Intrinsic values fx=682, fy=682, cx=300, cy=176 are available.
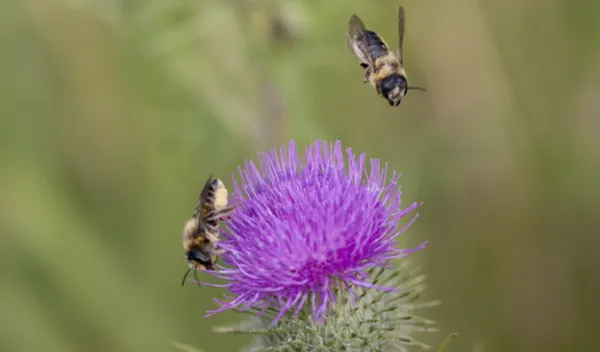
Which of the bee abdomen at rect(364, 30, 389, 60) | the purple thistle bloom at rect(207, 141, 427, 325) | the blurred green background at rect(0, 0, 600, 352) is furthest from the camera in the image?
the blurred green background at rect(0, 0, 600, 352)

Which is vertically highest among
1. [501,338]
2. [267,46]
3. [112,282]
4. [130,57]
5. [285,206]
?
[130,57]

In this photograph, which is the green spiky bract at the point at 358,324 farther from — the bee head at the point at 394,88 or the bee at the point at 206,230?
the bee head at the point at 394,88

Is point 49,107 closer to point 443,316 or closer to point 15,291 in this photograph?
point 15,291

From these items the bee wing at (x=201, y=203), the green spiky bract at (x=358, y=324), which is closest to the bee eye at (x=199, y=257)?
the bee wing at (x=201, y=203)

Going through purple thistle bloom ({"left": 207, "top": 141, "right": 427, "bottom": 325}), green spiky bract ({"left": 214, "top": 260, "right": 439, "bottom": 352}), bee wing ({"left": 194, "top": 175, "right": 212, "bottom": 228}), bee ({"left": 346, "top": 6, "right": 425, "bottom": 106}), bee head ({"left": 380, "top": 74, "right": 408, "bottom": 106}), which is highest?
bee ({"left": 346, "top": 6, "right": 425, "bottom": 106})

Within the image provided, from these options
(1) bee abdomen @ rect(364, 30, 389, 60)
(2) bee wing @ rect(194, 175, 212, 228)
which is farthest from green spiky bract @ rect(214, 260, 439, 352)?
(1) bee abdomen @ rect(364, 30, 389, 60)

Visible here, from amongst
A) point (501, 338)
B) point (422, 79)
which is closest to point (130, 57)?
point (422, 79)

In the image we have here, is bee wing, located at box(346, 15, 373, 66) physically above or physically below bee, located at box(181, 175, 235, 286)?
above

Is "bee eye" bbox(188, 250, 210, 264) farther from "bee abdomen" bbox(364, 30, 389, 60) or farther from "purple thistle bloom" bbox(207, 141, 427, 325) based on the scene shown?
"bee abdomen" bbox(364, 30, 389, 60)
